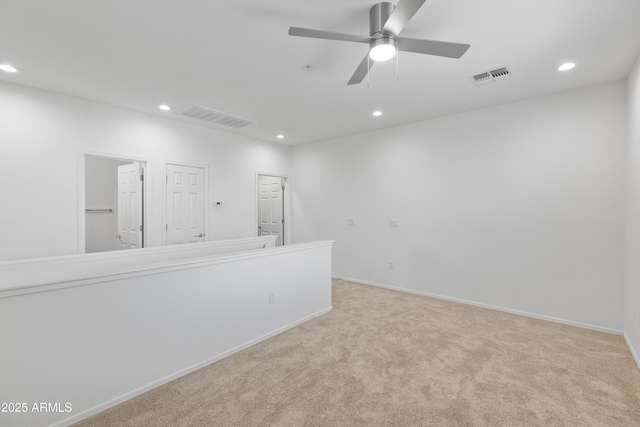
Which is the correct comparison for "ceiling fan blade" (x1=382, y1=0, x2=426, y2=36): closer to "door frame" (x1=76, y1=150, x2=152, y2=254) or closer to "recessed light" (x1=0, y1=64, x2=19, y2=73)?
"recessed light" (x1=0, y1=64, x2=19, y2=73)

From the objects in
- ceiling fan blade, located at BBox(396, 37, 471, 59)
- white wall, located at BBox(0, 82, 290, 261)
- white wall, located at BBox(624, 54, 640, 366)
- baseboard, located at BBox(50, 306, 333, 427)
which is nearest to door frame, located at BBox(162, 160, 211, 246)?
white wall, located at BBox(0, 82, 290, 261)

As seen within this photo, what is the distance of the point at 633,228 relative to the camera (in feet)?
8.62

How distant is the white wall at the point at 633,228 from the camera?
2480mm

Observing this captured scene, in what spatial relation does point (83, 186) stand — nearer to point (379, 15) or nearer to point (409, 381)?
point (379, 15)

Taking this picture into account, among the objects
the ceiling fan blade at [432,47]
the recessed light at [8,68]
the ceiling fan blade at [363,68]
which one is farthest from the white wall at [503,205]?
the recessed light at [8,68]

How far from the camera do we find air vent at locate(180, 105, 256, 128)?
3.84m

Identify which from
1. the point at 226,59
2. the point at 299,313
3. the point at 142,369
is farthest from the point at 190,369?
the point at 226,59

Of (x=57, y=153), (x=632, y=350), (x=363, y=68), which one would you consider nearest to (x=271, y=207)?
(x=57, y=153)

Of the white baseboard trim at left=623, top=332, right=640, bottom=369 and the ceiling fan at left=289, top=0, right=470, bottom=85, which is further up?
the ceiling fan at left=289, top=0, right=470, bottom=85

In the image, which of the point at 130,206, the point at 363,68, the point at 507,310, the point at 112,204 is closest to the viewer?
the point at 363,68

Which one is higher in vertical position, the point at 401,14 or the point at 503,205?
the point at 401,14

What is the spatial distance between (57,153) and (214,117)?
190cm

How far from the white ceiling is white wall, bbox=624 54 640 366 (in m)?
0.33

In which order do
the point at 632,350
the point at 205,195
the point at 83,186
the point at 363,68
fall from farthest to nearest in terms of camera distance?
the point at 205,195
the point at 83,186
the point at 632,350
the point at 363,68
